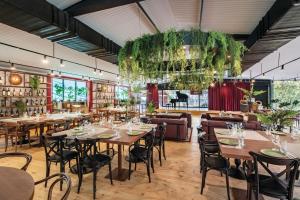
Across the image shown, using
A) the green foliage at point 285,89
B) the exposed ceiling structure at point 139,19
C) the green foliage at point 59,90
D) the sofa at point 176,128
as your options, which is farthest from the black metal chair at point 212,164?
the green foliage at point 285,89

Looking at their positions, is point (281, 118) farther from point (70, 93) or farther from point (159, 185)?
point (70, 93)

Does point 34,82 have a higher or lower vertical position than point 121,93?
higher

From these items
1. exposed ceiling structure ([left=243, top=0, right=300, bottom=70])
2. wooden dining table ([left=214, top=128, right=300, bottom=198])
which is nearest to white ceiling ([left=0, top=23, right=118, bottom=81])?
wooden dining table ([left=214, top=128, right=300, bottom=198])

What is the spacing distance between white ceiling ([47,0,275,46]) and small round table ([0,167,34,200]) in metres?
2.88

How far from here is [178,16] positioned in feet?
13.8

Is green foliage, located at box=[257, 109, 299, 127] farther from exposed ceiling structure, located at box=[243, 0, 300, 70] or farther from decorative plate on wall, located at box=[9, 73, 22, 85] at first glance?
decorative plate on wall, located at box=[9, 73, 22, 85]

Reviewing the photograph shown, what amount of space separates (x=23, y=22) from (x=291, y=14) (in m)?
4.19

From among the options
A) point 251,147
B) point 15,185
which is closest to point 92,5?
point 15,185

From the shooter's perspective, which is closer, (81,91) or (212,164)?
(212,164)

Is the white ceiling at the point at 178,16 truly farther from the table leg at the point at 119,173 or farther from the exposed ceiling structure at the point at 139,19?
the table leg at the point at 119,173

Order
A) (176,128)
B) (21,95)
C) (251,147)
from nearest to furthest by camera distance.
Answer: (251,147) < (176,128) < (21,95)

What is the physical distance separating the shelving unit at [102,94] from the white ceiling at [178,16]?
908cm

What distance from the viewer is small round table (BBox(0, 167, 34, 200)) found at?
1.19 m

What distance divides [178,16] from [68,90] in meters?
9.84
